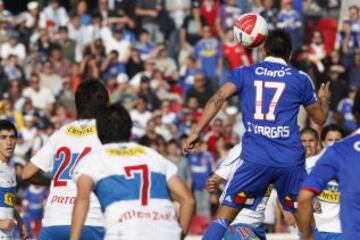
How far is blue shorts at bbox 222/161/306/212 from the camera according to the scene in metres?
12.0

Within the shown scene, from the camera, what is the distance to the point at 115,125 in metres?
9.33

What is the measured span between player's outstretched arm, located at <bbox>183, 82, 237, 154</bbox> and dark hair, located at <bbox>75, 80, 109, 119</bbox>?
0.94 m

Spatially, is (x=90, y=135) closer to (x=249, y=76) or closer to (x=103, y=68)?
(x=249, y=76)

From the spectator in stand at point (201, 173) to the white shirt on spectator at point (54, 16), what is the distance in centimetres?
653

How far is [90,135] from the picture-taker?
11.2 m

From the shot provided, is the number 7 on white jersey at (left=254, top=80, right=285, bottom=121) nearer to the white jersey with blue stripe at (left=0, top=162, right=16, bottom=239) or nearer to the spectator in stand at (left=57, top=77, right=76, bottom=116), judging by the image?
the white jersey with blue stripe at (left=0, top=162, right=16, bottom=239)

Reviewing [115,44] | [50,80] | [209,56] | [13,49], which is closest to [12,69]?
[50,80]

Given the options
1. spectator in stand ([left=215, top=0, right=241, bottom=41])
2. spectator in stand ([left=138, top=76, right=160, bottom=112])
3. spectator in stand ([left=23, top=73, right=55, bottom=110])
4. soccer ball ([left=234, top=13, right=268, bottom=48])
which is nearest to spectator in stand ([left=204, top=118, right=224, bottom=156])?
spectator in stand ([left=138, top=76, right=160, bottom=112])

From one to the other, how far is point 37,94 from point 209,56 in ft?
12.1

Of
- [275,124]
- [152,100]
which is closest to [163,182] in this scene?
[275,124]

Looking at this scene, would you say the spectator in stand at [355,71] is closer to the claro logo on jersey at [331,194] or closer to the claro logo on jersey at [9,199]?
the claro logo on jersey at [331,194]

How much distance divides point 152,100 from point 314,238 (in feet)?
42.1

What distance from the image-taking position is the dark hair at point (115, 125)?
9.30 m

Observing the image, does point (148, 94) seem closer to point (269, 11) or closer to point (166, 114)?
point (166, 114)
